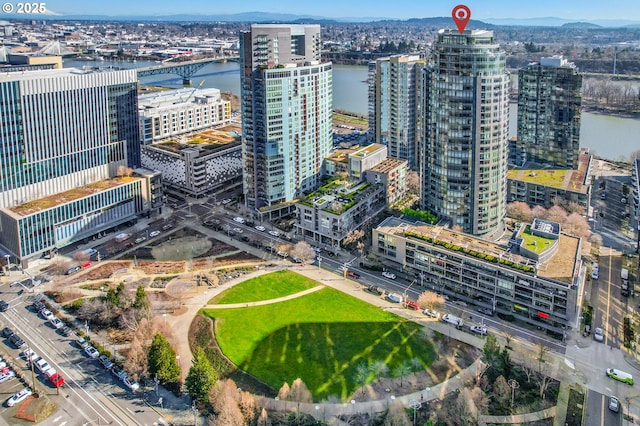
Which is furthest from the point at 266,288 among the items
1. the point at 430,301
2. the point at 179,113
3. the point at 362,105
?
the point at 362,105

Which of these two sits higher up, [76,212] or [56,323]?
[76,212]

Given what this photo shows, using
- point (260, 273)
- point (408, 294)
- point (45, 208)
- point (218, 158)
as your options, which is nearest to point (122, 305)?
point (260, 273)

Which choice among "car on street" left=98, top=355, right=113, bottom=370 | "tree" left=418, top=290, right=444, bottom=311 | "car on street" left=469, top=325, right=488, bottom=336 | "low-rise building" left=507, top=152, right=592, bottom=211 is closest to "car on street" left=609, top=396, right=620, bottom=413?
"car on street" left=469, top=325, right=488, bottom=336

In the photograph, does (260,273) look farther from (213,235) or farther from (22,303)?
(22,303)

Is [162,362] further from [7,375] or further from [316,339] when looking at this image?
[316,339]

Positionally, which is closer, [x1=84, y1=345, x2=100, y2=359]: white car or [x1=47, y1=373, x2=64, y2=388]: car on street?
[x1=47, y1=373, x2=64, y2=388]: car on street

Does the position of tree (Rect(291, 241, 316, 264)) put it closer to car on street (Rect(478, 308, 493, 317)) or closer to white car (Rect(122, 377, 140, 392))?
car on street (Rect(478, 308, 493, 317))

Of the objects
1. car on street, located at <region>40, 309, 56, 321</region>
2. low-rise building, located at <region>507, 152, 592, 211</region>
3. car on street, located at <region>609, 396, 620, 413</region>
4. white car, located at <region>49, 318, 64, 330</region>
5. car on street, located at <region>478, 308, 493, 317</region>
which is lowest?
car on street, located at <region>609, 396, 620, 413</region>
